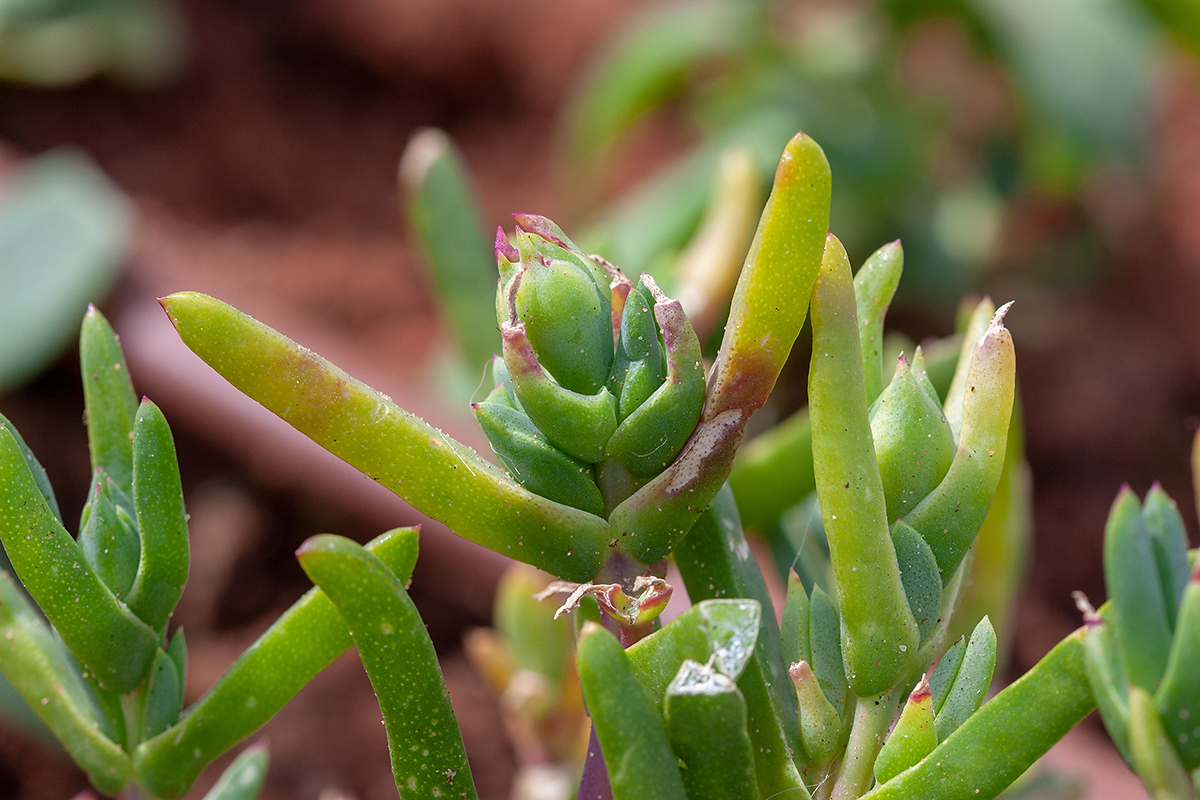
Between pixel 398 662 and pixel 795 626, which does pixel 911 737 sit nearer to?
pixel 795 626

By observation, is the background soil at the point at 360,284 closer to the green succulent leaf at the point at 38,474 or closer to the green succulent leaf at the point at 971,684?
the green succulent leaf at the point at 38,474

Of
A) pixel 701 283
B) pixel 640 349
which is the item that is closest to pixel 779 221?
pixel 640 349

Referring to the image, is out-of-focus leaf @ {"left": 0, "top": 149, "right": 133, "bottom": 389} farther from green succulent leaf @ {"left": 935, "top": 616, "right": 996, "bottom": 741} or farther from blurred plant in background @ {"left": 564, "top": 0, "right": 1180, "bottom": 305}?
green succulent leaf @ {"left": 935, "top": 616, "right": 996, "bottom": 741}

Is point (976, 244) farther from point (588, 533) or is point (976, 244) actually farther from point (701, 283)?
point (588, 533)

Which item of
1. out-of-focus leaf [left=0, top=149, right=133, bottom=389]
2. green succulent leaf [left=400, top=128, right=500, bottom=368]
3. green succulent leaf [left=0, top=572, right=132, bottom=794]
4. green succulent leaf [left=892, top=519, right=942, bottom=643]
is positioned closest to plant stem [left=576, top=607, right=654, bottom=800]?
green succulent leaf [left=892, top=519, right=942, bottom=643]

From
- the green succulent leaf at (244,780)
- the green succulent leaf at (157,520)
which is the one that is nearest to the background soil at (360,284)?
the green succulent leaf at (244,780)

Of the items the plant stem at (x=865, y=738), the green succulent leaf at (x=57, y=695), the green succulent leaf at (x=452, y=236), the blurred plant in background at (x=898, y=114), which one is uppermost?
the blurred plant in background at (x=898, y=114)
